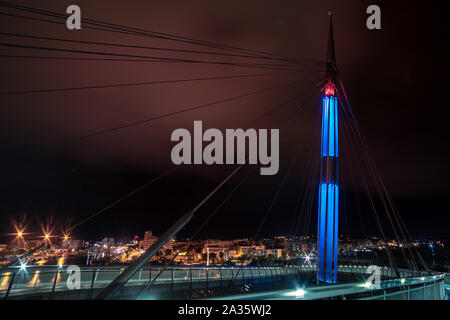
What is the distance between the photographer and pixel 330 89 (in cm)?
1716

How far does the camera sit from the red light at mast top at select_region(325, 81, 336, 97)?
17062mm

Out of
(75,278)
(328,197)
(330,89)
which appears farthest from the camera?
(330,89)

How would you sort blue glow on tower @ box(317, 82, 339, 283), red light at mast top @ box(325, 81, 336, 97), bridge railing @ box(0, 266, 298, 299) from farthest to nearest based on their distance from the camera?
red light at mast top @ box(325, 81, 336, 97) < blue glow on tower @ box(317, 82, 339, 283) < bridge railing @ box(0, 266, 298, 299)

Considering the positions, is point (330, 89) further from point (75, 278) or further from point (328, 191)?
point (75, 278)

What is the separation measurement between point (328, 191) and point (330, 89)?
6.01 metres

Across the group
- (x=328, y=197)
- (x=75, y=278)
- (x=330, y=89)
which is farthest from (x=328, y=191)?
(x=75, y=278)

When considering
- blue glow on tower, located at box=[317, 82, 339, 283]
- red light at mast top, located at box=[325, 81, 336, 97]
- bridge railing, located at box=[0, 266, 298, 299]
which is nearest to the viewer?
bridge railing, located at box=[0, 266, 298, 299]

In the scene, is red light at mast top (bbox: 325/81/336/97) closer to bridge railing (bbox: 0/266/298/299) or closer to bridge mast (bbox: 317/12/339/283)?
bridge mast (bbox: 317/12/339/283)

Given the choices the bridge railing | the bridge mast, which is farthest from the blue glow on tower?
the bridge railing

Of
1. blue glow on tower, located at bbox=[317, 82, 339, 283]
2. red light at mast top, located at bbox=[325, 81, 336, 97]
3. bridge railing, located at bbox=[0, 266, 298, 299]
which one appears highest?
red light at mast top, located at bbox=[325, 81, 336, 97]

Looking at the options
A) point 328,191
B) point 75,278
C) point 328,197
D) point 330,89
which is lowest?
point 75,278
